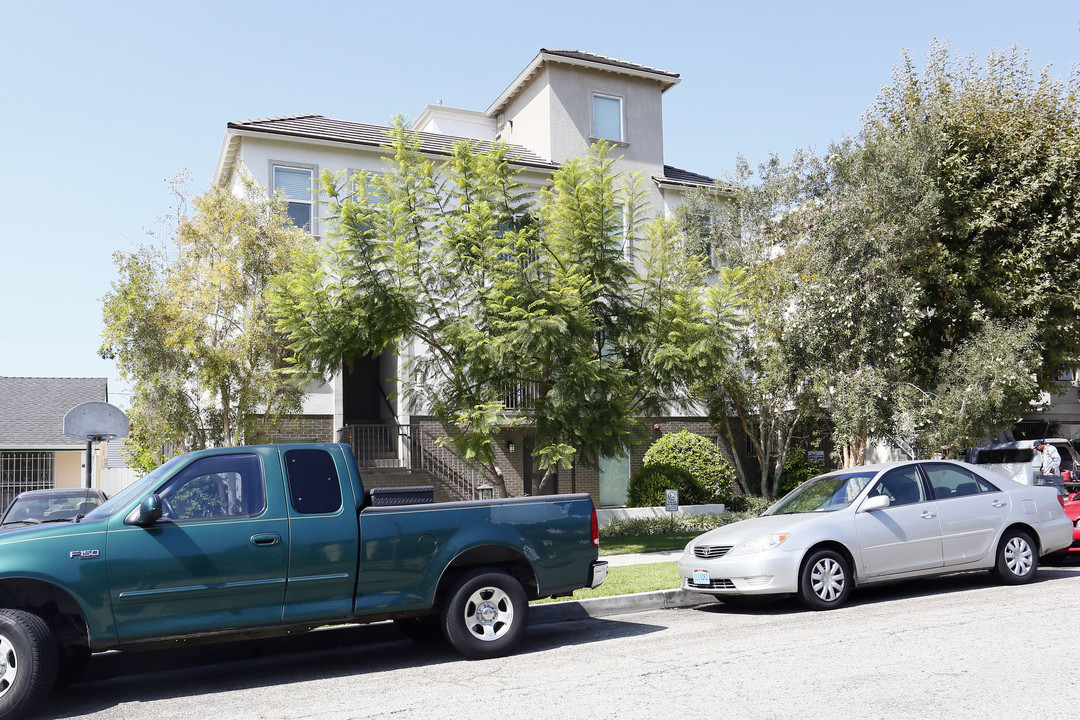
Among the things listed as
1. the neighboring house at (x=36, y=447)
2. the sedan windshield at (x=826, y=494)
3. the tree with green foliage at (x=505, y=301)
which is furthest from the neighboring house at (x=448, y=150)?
the neighboring house at (x=36, y=447)

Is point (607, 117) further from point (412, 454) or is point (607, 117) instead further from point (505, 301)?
point (505, 301)

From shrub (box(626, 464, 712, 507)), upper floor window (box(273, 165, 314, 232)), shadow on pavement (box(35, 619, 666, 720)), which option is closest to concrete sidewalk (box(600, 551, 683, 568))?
shadow on pavement (box(35, 619, 666, 720))

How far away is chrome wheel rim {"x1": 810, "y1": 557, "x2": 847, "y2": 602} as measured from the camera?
9781mm

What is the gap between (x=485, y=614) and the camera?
25.9 feet

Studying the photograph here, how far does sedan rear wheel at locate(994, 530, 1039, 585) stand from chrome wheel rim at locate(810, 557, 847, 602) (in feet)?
8.01

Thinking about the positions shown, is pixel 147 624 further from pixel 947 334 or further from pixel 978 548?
pixel 947 334

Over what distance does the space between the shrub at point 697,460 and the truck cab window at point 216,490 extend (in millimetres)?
16308

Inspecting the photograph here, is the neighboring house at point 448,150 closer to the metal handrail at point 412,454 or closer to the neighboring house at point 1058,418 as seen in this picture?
the metal handrail at point 412,454

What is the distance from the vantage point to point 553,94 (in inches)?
1037

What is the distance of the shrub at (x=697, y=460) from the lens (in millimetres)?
22750

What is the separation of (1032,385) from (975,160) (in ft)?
18.2

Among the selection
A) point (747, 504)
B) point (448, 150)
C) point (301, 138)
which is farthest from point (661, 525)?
point (301, 138)

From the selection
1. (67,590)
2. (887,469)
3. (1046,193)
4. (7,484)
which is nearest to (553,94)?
(1046,193)

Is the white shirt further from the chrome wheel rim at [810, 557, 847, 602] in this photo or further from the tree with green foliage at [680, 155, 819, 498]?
the chrome wheel rim at [810, 557, 847, 602]
